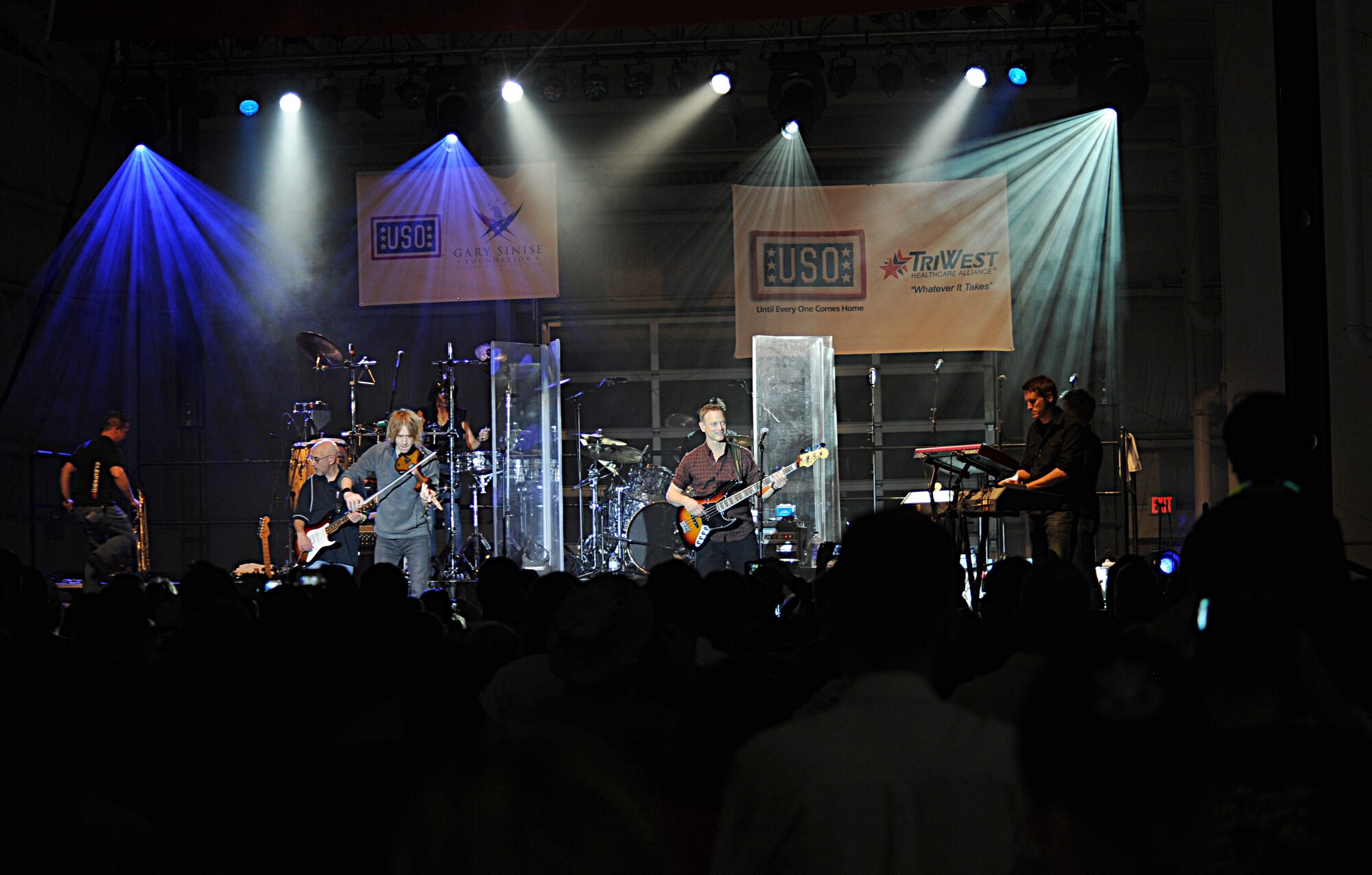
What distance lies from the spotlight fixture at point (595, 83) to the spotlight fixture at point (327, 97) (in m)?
2.43

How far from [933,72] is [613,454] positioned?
4865 millimetres

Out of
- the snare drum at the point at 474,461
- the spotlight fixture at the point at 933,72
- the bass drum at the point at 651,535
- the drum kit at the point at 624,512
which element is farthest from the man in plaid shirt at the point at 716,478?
the spotlight fixture at the point at 933,72

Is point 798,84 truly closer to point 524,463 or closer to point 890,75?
point 890,75

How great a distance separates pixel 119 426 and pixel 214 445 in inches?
173

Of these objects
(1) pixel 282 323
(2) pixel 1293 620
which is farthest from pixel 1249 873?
(1) pixel 282 323

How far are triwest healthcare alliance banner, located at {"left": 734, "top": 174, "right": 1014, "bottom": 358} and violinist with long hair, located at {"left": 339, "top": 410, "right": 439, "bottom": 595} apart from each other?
3574mm

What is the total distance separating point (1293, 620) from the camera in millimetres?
2039

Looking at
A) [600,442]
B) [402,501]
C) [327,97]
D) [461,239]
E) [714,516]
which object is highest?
[327,97]

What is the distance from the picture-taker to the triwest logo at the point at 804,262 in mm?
12352

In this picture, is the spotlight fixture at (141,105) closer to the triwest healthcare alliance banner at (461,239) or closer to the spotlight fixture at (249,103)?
the spotlight fixture at (249,103)

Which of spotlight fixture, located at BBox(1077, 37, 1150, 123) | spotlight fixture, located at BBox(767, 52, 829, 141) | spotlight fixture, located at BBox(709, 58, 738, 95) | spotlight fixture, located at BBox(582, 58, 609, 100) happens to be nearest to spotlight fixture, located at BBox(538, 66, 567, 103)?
spotlight fixture, located at BBox(582, 58, 609, 100)

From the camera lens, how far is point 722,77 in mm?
12242

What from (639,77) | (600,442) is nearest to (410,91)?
(639,77)

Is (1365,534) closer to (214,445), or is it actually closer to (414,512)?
(414,512)
